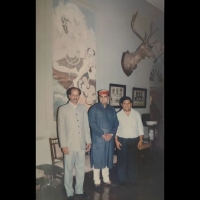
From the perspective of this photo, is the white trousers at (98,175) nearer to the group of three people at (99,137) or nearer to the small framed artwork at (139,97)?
the group of three people at (99,137)

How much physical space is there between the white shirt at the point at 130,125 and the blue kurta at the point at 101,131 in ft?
0.23

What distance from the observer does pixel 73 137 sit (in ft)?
6.61

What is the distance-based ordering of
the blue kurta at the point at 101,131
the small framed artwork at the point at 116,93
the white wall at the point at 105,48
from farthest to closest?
the small framed artwork at the point at 116,93, the blue kurta at the point at 101,131, the white wall at the point at 105,48

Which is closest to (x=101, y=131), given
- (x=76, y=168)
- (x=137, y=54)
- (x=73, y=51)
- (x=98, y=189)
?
(x=76, y=168)

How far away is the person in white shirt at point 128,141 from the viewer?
7.53ft

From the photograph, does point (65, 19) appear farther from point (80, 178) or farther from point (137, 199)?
point (137, 199)

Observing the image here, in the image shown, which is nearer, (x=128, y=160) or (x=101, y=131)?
(x=101, y=131)

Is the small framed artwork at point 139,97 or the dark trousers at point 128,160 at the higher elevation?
the small framed artwork at point 139,97

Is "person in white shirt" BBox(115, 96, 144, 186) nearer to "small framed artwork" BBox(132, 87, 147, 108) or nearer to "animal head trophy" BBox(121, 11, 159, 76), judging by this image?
"small framed artwork" BBox(132, 87, 147, 108)

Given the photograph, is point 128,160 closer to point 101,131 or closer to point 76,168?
point 101,131

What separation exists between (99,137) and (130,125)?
0.38 metres

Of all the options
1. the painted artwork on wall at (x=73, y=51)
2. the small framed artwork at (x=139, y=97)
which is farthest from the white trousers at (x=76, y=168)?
the small framed artwork at (x=139, y=97)

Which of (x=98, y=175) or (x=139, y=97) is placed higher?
(x=139, y=97)
